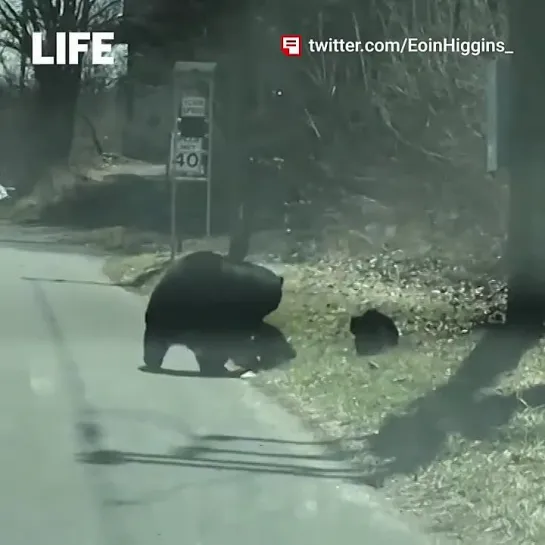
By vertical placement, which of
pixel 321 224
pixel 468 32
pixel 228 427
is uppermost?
pixel 468 32

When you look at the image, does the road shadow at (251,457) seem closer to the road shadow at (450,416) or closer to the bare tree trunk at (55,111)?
the road shadow at (450,416)

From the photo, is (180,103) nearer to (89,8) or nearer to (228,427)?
(89,8)

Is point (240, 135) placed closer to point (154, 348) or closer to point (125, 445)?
point (154, 348)

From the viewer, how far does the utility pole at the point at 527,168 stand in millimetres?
8039

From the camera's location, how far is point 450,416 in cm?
672

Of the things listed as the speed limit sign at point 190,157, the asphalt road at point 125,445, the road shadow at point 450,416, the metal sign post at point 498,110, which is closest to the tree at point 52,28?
the speed limit sign at point 190,157

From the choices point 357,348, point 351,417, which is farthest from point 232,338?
point 351,417

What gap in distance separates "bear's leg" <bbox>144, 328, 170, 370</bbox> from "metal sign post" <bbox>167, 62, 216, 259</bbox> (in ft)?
2.73

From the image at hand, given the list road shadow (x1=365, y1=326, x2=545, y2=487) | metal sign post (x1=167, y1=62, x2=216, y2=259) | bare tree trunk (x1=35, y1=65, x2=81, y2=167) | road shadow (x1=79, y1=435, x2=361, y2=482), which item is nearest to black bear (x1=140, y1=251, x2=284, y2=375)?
metal sign post (x1=167, y1=62, x2=216, y2=259)

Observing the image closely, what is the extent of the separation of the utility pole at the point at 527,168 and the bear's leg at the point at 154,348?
2442mm

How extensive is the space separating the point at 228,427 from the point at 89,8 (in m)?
2.73

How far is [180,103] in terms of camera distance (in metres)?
7.71

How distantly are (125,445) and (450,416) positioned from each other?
1842mm

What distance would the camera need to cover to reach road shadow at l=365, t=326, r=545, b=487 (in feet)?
19.8
